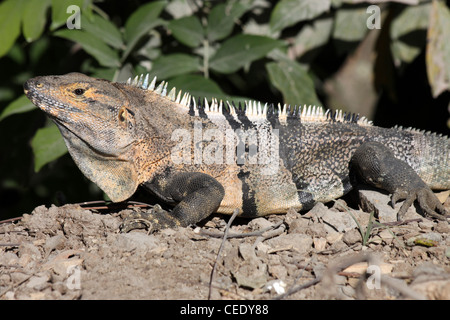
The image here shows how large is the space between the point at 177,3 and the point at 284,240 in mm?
3637

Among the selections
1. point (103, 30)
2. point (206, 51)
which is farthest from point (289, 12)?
point (103, 30)

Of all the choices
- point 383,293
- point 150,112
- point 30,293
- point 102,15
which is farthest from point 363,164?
point 102,15

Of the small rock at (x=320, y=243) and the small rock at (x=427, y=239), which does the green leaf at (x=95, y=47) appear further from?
the small rock at (x=427, y=239)

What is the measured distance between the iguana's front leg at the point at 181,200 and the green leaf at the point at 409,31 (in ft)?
9.90

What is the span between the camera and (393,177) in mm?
4395

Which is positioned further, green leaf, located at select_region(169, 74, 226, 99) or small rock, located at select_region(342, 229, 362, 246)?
green leaf, located at select_region(169, 74, 226, 99)

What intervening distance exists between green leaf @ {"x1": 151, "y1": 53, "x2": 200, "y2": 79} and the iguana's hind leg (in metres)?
2.04

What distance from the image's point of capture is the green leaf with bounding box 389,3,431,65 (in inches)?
226

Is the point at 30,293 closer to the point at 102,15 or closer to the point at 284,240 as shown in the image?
the point at 284,240

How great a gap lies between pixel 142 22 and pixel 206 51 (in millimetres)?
784

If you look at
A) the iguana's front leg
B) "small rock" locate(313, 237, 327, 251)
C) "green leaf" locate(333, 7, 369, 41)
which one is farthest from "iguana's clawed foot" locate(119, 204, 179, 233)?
"green leaf" locate(333, 7, 369, 41)

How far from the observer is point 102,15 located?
19.2 feet

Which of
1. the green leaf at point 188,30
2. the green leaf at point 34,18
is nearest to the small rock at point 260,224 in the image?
the green leaf at point 188,30

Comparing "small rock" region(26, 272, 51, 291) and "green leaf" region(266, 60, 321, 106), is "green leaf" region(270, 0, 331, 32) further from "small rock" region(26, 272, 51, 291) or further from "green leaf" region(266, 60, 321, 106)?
"small rock" region(26, 272, 51, 291)
